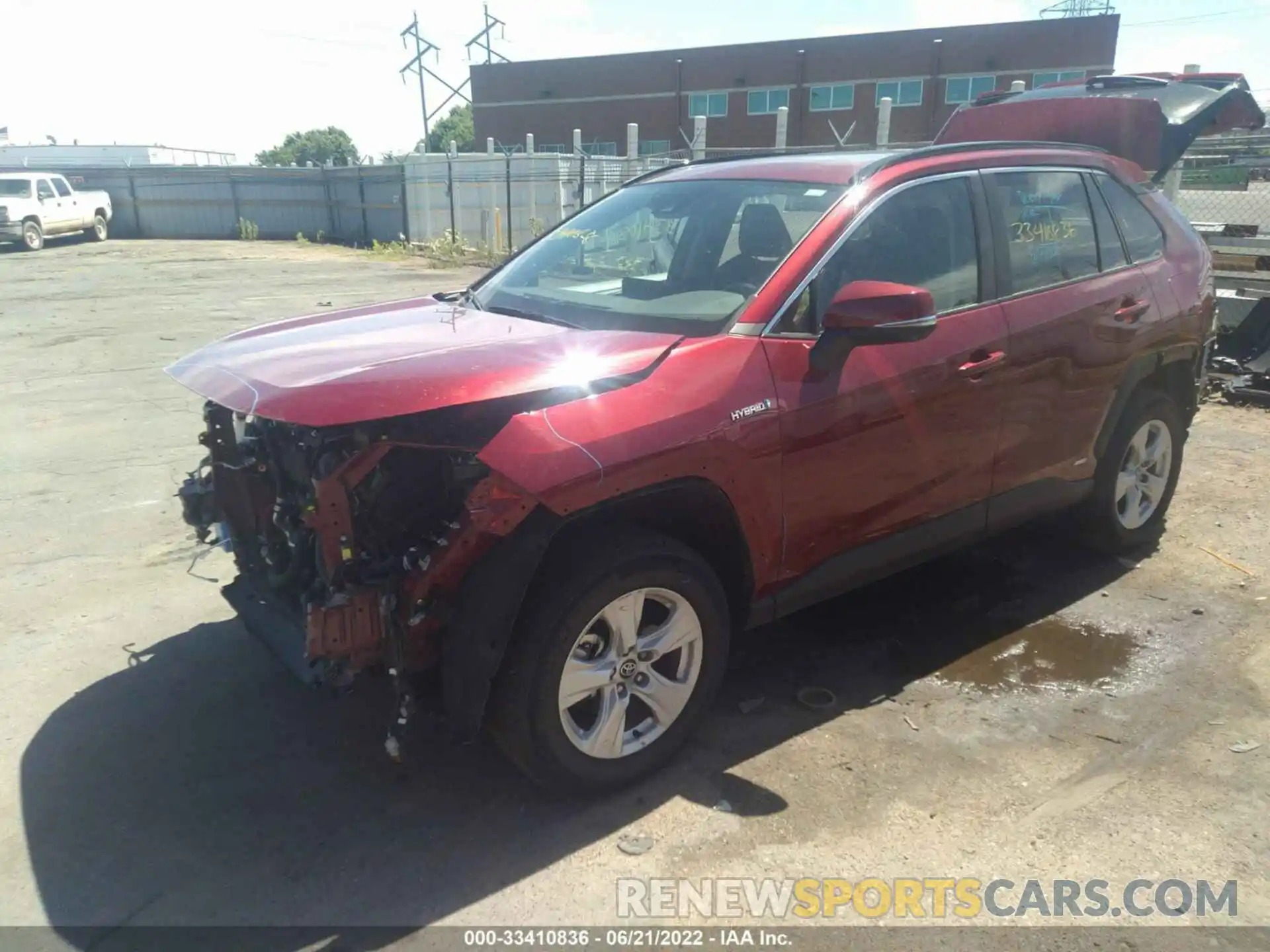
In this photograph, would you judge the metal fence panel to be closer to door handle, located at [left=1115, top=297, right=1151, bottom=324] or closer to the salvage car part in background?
the salvage car part in background

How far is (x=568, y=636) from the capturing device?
2.77 m

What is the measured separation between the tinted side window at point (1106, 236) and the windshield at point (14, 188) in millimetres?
29630

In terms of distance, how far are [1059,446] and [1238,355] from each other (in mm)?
5452

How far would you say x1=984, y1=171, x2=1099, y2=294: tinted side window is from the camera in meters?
3.89

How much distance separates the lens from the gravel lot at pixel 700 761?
2711 millimetres

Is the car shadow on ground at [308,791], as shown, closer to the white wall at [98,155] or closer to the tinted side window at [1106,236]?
the tinted side window at [1106,236]

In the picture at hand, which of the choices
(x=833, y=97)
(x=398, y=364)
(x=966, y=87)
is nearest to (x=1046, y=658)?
(x=398, y=364)

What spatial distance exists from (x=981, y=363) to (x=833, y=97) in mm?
47536

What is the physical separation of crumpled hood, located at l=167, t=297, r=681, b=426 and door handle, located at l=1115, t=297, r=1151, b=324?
7.94 feet

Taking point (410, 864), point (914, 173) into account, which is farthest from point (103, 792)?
point (914, 173)

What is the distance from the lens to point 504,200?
22672 mm

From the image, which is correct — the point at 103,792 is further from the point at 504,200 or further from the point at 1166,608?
the point at 504,200

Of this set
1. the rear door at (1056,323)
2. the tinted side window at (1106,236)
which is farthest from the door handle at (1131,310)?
the tinted side window at (1106,236)

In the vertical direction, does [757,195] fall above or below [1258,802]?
above
